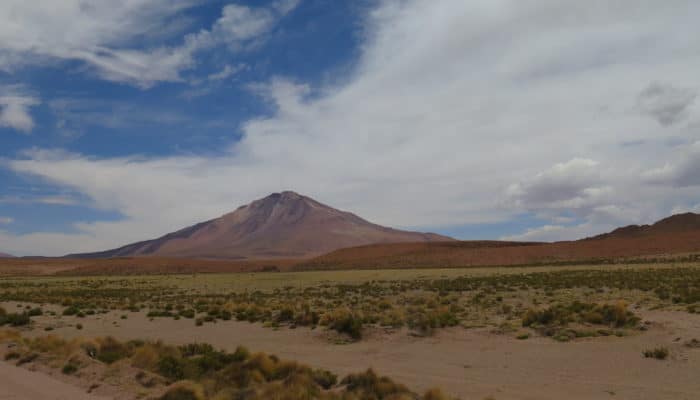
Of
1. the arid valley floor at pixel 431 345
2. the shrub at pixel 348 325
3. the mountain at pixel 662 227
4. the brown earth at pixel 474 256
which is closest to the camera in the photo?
the arid valley floor at pixel 431 345

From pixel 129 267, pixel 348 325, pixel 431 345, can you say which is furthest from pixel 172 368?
pixel 129 267

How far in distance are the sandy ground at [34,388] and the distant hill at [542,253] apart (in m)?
87.0

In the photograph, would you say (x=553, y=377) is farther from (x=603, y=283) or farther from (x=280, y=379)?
(x=603, y=283)

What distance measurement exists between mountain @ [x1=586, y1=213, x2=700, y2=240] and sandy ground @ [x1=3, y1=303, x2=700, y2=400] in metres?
131

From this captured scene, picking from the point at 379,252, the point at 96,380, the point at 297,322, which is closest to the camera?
the point at 96,380

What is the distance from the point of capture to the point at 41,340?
17094 mm

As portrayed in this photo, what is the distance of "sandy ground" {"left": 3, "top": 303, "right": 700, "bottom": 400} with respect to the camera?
11516 mm

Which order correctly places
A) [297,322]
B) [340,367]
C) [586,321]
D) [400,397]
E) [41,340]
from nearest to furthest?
[400,397]
[340,367]
[41,340]
[586,321]
[297,322]

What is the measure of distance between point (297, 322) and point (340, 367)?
27.2 ft

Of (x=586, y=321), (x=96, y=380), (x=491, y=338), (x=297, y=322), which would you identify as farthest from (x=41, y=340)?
(x=586, y=321)

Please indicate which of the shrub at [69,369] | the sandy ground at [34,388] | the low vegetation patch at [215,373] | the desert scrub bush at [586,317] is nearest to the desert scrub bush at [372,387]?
the low vegetation patch at [215,373]

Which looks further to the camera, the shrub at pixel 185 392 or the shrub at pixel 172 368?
the shrub at pixel 172 368

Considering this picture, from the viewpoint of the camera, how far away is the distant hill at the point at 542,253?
9836cm

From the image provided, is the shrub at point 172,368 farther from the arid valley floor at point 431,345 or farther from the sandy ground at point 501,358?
the sandy ground at point 501,358
